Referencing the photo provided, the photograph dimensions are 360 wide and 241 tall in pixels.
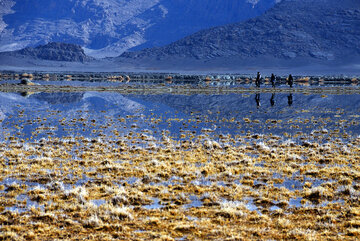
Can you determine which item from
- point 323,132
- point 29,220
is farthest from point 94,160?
point 323,132

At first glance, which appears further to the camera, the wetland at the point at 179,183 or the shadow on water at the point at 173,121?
the shadow on water at the point at 173,121

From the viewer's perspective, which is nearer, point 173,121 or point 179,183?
point 179,183

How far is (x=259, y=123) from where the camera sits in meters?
30.3

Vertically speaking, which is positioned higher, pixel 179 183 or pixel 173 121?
pixel 173 121

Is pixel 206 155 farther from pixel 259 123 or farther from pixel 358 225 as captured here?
pixel 259 123

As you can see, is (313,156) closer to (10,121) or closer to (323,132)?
(323,132)

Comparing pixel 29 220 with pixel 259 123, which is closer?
pixel 29 220

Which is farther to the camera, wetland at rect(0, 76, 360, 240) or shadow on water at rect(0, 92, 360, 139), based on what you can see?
shadow on water at rect(0, 92, 360, 139)

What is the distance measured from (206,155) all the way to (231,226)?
8.40 meters

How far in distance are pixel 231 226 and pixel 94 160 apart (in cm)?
855

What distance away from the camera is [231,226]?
10688mm

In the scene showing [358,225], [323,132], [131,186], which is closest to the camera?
[358,225]

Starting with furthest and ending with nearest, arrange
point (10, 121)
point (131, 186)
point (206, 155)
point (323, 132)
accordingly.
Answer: point (10, 121)
point (323, 132)
point (206, 155)
point (131, 186)

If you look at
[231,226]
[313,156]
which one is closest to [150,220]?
[231,226]
